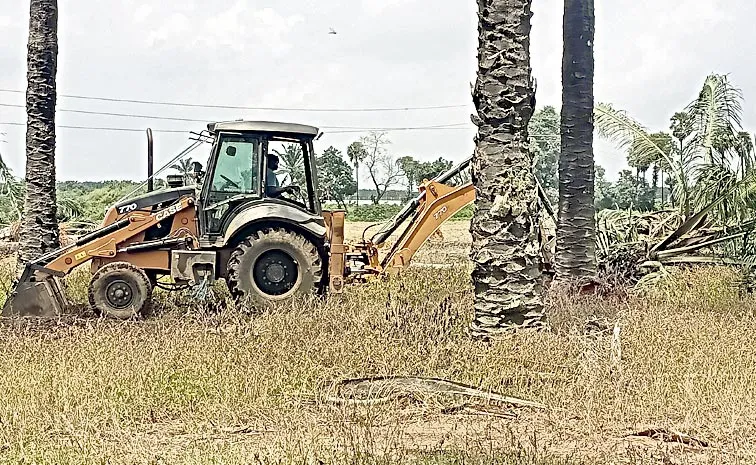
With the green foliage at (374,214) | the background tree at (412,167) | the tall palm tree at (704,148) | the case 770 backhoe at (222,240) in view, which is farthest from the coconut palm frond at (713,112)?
the background tree at (412,167)

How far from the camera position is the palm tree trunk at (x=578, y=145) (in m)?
12.7

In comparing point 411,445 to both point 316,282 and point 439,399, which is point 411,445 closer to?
point 439,399

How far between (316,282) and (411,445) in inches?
243

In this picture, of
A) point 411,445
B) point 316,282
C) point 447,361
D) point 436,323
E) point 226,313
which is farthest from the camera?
point 316,282

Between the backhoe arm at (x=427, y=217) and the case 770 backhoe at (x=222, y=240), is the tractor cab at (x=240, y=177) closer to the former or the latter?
the case 770 backhoe at (x=222, y=240)

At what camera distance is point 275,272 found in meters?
11.9

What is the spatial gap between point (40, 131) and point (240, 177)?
3.82 metres

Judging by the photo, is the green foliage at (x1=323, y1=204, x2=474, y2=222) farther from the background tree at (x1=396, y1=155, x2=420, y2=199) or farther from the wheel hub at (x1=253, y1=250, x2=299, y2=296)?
the wheel hub at (x1=253, y1=250, x2=299, y2=296)

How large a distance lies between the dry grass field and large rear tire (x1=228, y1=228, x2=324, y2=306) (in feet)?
4.67

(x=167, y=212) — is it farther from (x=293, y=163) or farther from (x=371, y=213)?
(x=371, y=213)

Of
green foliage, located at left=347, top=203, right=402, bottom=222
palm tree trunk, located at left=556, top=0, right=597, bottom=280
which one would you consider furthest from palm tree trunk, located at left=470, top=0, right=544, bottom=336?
green foliage, located at left=347, top=203, right=402, bottom=222

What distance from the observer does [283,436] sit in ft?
19.5

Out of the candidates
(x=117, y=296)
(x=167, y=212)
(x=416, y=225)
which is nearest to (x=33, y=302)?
(x=117, y=296)

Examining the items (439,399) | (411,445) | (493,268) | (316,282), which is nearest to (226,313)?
(316,282)
